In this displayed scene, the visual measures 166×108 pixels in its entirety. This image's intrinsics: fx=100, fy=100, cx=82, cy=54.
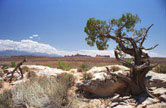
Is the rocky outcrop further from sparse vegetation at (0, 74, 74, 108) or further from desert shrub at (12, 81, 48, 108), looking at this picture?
desert shrub at (12, 81, 48, 108)

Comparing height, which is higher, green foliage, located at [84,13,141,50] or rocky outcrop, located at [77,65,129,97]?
green foliage, located at [84,13,141,50]

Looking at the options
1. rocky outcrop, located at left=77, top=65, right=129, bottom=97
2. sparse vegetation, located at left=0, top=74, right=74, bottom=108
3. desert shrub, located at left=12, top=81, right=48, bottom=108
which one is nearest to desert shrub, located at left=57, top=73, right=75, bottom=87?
rocky outcrop, located at left=77, top=65, right=129, bottom=97

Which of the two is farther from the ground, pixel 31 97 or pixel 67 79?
pixel 31 97

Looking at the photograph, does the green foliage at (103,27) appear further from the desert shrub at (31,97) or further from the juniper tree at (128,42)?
the desert shrub at (31,97)

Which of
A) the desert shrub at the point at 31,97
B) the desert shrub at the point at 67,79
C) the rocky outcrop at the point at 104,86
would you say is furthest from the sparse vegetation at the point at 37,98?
the rocky outcrop at the point at 104,86

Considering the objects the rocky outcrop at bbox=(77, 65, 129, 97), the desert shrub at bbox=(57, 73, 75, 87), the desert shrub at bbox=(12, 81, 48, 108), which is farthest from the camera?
the desert shrub at bbox=(57, 73, 75, 87)

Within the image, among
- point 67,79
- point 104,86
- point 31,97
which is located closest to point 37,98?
point 31,97

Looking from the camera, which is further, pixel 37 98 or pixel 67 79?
pixel 67 79

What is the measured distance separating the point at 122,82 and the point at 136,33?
4200mm

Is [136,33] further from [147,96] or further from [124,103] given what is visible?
[124,103]

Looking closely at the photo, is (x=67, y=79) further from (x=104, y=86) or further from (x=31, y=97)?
(x=31, y=97)

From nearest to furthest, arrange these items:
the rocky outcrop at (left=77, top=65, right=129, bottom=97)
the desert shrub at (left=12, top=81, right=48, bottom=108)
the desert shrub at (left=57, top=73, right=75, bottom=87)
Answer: the desert shrub at (left=12, top=81, right=48, bottom=108), the rocky outcrop at (left=77, top=65, right=129, bottom=97), the desert shrub at (left=57, top=73, right=75, bottom=87)

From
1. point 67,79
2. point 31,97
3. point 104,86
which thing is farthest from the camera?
point 67,79

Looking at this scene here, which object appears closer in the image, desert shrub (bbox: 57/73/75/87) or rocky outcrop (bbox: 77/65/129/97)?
rocky outcrop (bbox: 77/65/129/97)
